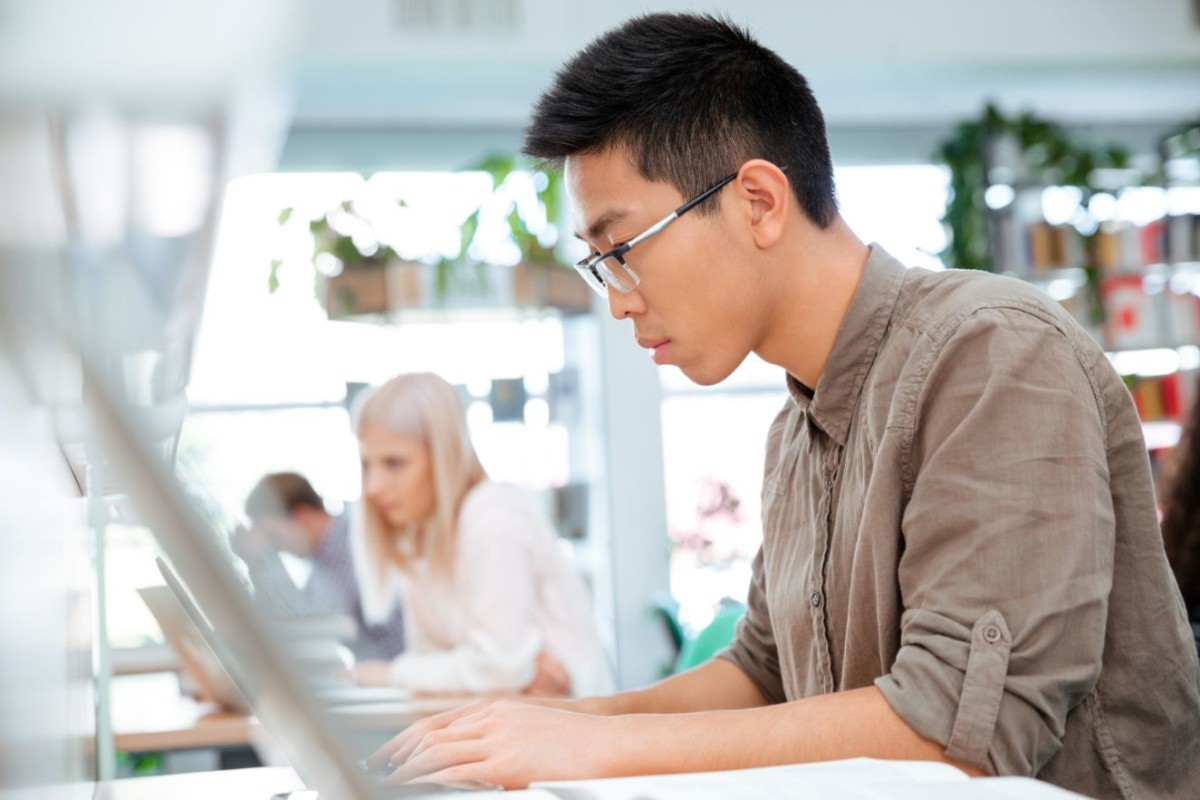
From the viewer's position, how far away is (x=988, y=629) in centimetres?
89

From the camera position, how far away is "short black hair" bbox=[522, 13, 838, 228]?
1165mm

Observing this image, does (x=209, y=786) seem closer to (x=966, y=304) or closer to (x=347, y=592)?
(x=966, y=304)

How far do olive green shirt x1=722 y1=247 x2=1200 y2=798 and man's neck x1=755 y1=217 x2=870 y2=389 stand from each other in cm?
3

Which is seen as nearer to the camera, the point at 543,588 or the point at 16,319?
the point at 16,319

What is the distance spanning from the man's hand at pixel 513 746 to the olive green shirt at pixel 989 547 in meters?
0.22

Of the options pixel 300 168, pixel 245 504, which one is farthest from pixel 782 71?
pixel 300 168

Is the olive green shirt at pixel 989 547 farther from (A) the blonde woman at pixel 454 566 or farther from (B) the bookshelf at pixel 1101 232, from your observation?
(B) the bookshelf at pixel 1101 232

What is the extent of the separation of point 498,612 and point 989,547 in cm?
196

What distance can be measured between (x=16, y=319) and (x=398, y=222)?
16.2 feet

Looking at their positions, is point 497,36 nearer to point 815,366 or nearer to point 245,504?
point 815,366

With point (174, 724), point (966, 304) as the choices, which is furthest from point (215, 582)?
point (174, 724)

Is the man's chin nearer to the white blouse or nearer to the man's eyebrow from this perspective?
the man's eyebrow

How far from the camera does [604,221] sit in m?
1.18

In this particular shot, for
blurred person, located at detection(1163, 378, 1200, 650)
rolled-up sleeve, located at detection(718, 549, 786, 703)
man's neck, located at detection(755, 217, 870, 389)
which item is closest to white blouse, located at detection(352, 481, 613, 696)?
blurred person, located at detection(1163, 378, 1200, 650)
